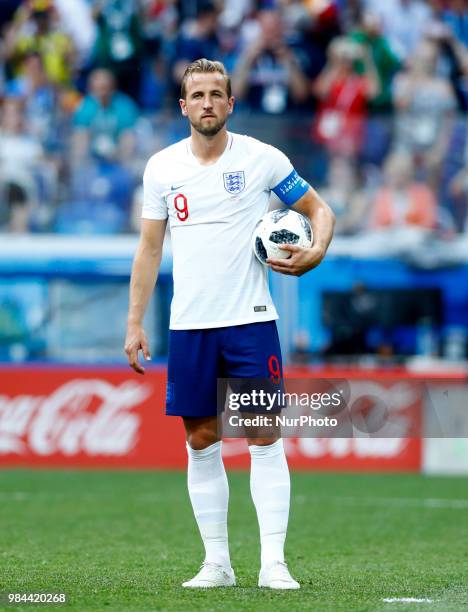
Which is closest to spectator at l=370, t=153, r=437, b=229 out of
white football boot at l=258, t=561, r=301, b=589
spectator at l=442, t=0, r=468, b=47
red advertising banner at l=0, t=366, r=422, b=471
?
red advertising banner at l=0, t=366, r=422, b=471

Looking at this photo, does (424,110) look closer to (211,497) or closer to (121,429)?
(121,429)

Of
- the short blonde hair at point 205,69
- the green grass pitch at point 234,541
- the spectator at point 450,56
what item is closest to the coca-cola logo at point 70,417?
the green grass pitch at point 234,541

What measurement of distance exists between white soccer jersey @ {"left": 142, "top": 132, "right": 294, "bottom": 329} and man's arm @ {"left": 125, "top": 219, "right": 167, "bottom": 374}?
12 cm

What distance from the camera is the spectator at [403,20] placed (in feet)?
60.0

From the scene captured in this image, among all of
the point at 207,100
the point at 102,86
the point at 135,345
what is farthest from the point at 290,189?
the point at 102,86

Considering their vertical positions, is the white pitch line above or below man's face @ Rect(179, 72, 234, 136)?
below

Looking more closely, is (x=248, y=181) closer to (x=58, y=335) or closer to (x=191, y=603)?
(x=191, y=603)

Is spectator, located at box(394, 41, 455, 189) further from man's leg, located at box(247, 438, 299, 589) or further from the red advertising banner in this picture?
man's leg, located at box(247, 438, 299, 589)

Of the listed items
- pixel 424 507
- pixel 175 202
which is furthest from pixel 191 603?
pixel 424 507

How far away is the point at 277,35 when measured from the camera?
17672mm

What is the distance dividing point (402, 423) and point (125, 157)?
4.87 metres

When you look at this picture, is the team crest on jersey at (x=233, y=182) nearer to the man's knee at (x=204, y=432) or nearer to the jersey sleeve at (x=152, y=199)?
the jersey sleeve at (x=152, y=199)

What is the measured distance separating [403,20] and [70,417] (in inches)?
303

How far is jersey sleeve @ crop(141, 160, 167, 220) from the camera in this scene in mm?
5785
